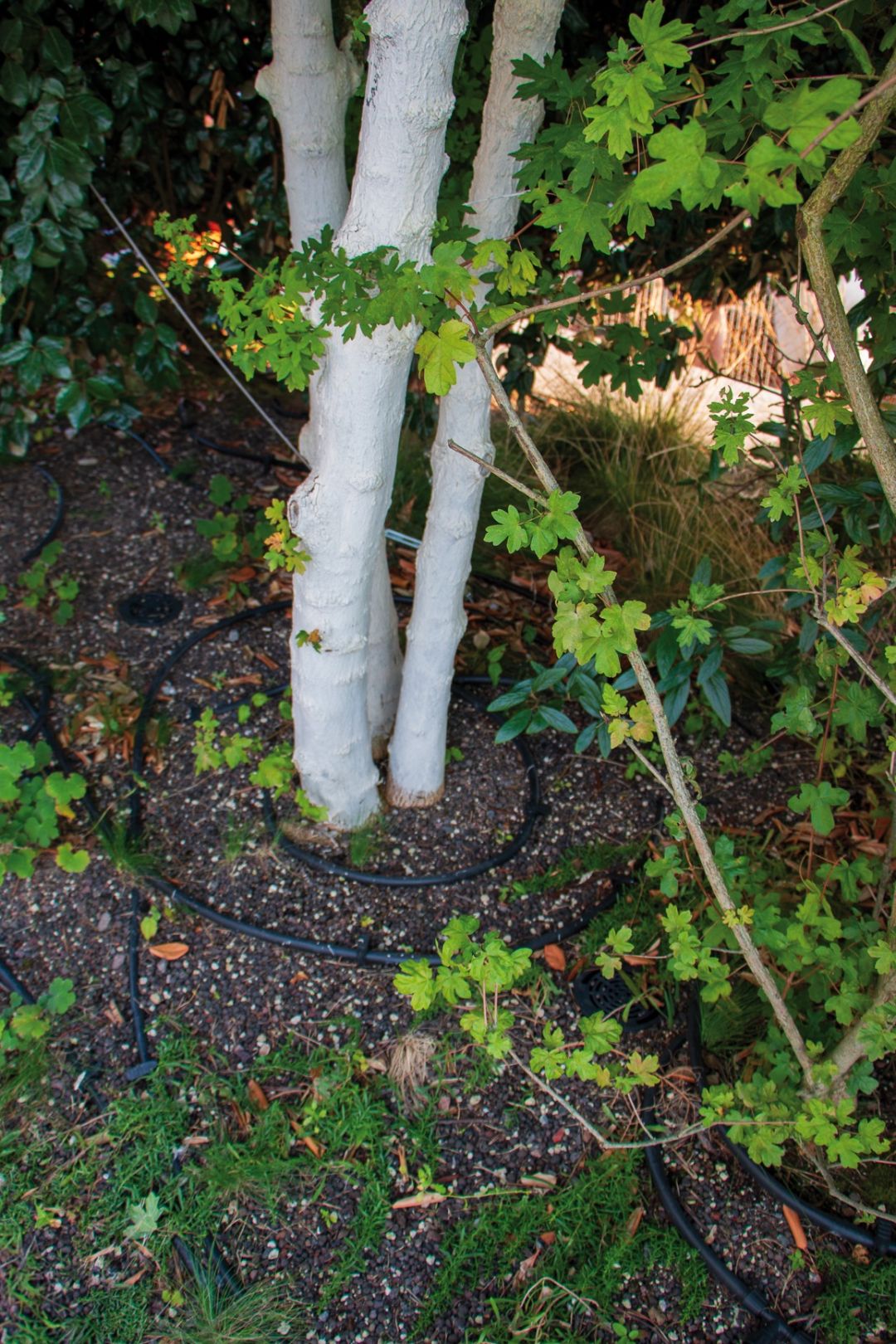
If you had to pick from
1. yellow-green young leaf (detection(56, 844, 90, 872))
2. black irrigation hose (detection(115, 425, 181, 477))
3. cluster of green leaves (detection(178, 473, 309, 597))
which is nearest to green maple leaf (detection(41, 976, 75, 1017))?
yellow-green young leaf (detection(56, 844, 90, 872))

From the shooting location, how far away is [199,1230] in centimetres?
168

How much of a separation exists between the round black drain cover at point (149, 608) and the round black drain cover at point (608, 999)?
1.54 meters

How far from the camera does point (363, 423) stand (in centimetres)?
168

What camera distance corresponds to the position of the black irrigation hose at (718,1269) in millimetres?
1603

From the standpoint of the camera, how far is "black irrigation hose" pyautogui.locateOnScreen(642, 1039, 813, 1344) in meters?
1.60

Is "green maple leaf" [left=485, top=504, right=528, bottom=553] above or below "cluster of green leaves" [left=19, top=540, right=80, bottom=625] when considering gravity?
below

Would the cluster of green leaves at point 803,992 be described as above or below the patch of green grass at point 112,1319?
above

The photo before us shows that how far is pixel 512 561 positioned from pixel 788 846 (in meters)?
1.29

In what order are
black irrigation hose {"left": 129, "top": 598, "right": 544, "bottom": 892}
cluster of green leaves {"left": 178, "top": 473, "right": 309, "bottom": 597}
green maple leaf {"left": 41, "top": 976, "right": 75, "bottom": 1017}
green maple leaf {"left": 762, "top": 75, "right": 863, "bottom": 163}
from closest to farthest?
green maple leaf {"left": 762, "top": 75, "right": 863, "bottom": 163}, green maple leaf {"left": 41, "top": 976, "right": 75, "bottom": 1017}, black irrigation hose {"left": 129, "top": 598, "right": 544, "bottom": 892}, cluster of green leaves {"left": 178, "top": 473, "right": 309, "bottom": 597}

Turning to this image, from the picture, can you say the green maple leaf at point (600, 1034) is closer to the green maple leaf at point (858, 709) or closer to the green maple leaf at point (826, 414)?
the green maple leaf at point (858, 709)

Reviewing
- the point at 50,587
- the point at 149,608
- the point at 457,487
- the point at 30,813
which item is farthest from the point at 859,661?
the point at 50,587

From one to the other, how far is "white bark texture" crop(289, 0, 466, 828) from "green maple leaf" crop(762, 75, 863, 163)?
611mm

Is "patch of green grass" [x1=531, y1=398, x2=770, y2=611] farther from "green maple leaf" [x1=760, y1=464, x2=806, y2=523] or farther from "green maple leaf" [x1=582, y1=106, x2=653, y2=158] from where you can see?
"green maple leaf" [x1=582, y1=106, x2=653, y2=158]

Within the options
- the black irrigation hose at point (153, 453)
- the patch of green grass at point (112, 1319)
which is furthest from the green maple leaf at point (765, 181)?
the black irrigation hose at point (153, 453)
